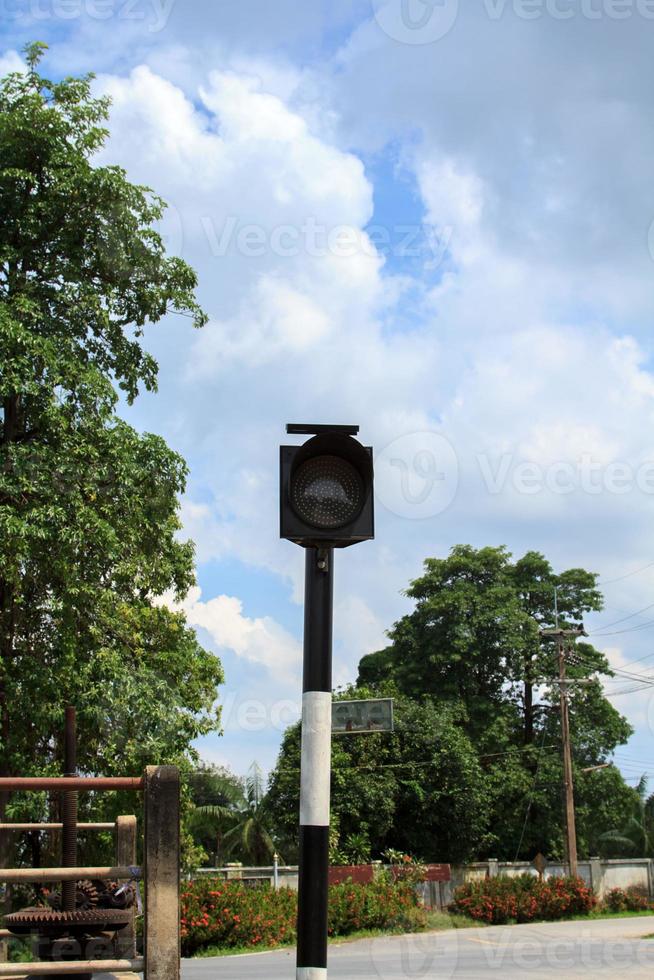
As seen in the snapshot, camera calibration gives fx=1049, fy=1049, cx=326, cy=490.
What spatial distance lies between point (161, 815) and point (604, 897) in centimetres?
3847

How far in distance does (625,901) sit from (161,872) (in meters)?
38.0

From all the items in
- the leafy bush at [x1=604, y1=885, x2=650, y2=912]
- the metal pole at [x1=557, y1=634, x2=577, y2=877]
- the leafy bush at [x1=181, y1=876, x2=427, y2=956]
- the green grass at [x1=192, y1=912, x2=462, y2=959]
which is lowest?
the leafy bush at [x1=604, y1=885, x2=650, y2=912]

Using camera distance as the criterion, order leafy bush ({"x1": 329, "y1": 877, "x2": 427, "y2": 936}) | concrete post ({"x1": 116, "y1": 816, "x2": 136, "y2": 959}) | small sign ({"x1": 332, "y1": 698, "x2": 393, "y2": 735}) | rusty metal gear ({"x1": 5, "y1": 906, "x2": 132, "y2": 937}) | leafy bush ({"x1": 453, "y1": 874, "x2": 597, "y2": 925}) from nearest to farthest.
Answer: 1. rusty metal gear ({"x1": 5, "y1": 906, "x2": 132, "y2": 937})
2. concrete post ({"x1": 116, "y1": 816, "x2": 136, "y2": 959})
3. small sign ({"x1": 332, "y1": 698, "x2": 393, "y2": 735})
4. leafy bush ({"x1": 329, "y1": 877, "x2": 427, "y2": 936})
5. leafy bush ({"x1": 453, "y1": 874, "x2": 597, "y2": 925})

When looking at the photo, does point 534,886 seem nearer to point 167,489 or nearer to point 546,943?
point 546,943

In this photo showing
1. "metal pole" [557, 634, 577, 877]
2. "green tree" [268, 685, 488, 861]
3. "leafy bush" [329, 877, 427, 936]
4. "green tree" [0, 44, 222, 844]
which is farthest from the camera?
"green tree" [268, 685, 488, 861]

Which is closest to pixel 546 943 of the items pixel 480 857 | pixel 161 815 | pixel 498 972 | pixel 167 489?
pixel 498 972

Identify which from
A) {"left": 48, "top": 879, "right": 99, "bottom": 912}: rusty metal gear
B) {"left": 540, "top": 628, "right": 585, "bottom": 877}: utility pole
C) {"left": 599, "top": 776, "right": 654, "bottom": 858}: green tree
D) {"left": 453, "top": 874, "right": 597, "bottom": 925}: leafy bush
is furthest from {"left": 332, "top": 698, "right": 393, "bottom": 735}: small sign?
{"left": 599, "top": 776, "right": 654, "bottom": 858}: green tree

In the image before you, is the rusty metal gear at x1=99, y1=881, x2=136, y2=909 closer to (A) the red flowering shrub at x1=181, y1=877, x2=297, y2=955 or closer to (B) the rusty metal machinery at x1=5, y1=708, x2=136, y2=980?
(B) the rusty metal machinery at x1=5, y1=708, x2=136, y2=980

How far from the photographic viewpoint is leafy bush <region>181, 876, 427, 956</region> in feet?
70.3

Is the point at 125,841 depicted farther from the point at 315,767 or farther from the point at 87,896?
the point at 315,767

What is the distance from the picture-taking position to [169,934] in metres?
3.96

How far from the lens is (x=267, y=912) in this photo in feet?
75.6

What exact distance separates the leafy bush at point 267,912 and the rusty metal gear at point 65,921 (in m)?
17.8

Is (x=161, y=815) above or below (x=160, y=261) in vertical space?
below
